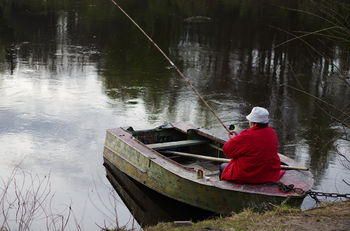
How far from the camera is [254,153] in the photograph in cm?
647

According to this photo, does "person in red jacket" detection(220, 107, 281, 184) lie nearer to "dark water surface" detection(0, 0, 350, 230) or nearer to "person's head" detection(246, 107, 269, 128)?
"person's head" detection(246, 107, 269, 128)

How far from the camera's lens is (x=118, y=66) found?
15.8 meters

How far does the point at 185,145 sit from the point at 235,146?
223 cm

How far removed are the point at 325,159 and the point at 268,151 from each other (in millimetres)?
3022

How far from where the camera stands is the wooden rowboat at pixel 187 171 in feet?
21.4

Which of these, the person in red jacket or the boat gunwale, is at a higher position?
the person in red jacket

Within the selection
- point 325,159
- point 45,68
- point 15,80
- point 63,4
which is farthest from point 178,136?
point 63,4

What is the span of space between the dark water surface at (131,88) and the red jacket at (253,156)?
0.70 meters

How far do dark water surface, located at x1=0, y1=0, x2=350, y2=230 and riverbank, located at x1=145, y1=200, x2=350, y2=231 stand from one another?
3.79 ft

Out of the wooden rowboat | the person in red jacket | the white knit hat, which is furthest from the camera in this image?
the wooden rowboat

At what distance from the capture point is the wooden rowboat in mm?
6535

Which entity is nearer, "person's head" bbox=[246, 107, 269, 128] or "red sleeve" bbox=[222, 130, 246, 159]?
"person's head" bbox=[246, 107, 269, 128]

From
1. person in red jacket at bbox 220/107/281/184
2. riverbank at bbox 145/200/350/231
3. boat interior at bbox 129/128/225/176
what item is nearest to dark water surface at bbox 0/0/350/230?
boat interior at bbox 129/128/225/176

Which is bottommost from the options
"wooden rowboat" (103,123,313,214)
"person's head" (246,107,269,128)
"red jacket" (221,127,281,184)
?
"wooden rowboat" (103,123,313,214)
